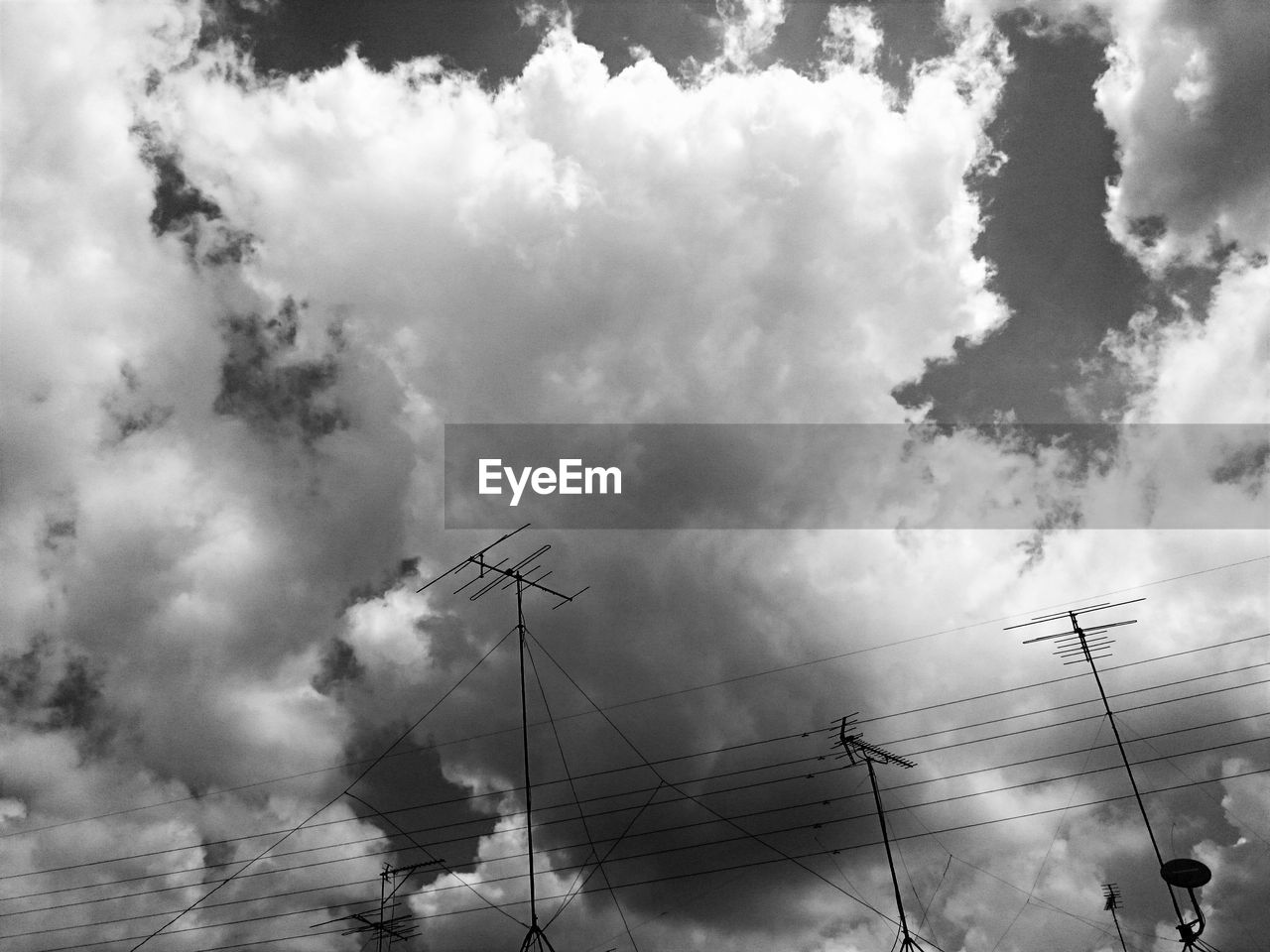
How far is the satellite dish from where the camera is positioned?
43344 millimetres

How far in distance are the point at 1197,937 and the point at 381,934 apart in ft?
191

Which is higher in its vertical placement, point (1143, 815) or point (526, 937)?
point (1143, 815)

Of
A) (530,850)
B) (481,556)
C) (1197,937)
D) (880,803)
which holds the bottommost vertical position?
(1197,937)

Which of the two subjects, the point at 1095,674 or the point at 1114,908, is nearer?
the point at 1095,674

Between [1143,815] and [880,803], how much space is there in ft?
52.3

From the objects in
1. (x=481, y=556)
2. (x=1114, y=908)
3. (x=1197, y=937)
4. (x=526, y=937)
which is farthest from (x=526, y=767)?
(x=1114, y=908)

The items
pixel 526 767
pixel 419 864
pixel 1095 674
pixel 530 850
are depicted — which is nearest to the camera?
pixel 530 850

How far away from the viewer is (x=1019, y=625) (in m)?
46.8

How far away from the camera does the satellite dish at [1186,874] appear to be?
43.3 meters

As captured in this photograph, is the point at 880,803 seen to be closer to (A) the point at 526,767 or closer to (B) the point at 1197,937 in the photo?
(B) the point at 1197,937

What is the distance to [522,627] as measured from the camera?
151ft

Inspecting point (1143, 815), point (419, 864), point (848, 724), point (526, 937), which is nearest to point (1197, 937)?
point (1143, 815)

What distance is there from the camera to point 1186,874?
43.7 metres

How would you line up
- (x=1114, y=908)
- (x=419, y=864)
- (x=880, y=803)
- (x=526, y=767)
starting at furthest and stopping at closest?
(x=1114, y=908) < (x=419, y=864) < (x=880, y=803) < (x=526, y=767)
